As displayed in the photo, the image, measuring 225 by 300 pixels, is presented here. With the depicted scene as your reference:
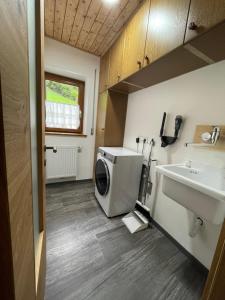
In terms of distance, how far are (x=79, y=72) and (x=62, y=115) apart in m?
0.81

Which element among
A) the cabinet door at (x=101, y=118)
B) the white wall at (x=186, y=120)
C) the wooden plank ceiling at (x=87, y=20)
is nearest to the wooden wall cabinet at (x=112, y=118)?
the cabinet door at (x=101, y=118)

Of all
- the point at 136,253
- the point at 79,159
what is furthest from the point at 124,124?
the point at 136,253

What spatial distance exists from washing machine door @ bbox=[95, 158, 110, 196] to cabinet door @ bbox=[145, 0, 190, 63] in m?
1.27

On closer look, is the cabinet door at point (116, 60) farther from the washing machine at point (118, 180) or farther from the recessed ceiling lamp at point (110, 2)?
the washing machine at point (118, 180)

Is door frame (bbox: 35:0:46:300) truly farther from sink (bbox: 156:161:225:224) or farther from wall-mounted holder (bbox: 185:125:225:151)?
wall-mounted holder (bbox: 185:125:225:151)

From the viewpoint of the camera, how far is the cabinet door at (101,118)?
7.44 ft

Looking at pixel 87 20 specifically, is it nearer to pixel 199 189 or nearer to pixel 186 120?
pixel 186 120

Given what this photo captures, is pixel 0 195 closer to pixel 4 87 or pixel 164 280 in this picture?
pixel 4 87

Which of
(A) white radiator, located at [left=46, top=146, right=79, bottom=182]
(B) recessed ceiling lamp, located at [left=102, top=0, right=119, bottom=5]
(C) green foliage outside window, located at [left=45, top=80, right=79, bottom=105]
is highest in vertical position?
(B) recessed ceiling lamp, located at [left=102, top=0, right=119, bottom=5]

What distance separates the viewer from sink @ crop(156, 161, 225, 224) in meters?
0.77

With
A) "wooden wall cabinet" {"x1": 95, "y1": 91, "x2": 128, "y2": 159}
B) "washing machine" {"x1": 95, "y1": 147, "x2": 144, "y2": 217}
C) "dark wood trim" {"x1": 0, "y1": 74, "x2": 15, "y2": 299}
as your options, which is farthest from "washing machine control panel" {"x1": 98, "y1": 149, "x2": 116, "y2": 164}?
"dark wood trim" {"x1": 0, "y1": 74, "x2": 15, "y2": 299}

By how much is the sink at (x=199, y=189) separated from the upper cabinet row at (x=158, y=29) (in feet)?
3.13

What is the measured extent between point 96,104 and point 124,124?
0.72 meters

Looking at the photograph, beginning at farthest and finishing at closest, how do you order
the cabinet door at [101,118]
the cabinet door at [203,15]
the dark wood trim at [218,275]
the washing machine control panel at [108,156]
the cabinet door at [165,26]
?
the cabinet door at [101,118], the washing machine control panel at [108,156], the cabinet door at [165,26], the cabinet door at [203,15], the dark wood trim at [218,275]
